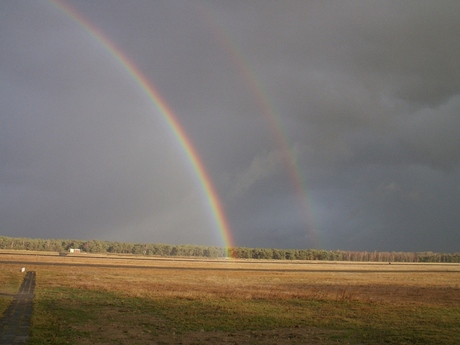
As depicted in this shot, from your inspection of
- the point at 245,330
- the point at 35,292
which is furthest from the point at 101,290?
the point at 245,330

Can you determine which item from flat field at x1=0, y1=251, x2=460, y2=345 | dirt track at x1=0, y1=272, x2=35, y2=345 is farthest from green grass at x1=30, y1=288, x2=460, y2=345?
dirt track at x1=0, y1=272, x2=35, y2=345

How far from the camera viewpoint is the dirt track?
17297 mm

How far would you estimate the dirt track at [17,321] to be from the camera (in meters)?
17.3

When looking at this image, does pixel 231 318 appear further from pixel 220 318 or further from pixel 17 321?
pixel 17 321

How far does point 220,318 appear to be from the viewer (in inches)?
974

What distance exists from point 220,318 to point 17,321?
10.1 m

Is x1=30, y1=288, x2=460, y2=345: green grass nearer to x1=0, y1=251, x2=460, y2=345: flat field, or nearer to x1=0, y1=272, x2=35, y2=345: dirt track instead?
x1=0, y1=251, x2=460, y2=345: flat field

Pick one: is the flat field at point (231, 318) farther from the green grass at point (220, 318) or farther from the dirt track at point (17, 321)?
the dirt track at point (17, 321)

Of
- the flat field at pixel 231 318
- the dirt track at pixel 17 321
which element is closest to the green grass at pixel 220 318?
the flat field at pixel 231 318

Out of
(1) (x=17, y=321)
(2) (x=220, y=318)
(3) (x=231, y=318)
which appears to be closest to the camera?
(1) (x=17, y=321)

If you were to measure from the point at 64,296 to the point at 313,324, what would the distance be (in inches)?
731

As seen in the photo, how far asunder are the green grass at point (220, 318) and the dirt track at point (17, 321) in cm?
A: 46

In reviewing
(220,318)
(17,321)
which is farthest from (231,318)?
(17,321)

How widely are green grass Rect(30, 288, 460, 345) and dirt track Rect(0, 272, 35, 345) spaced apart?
46 cm
